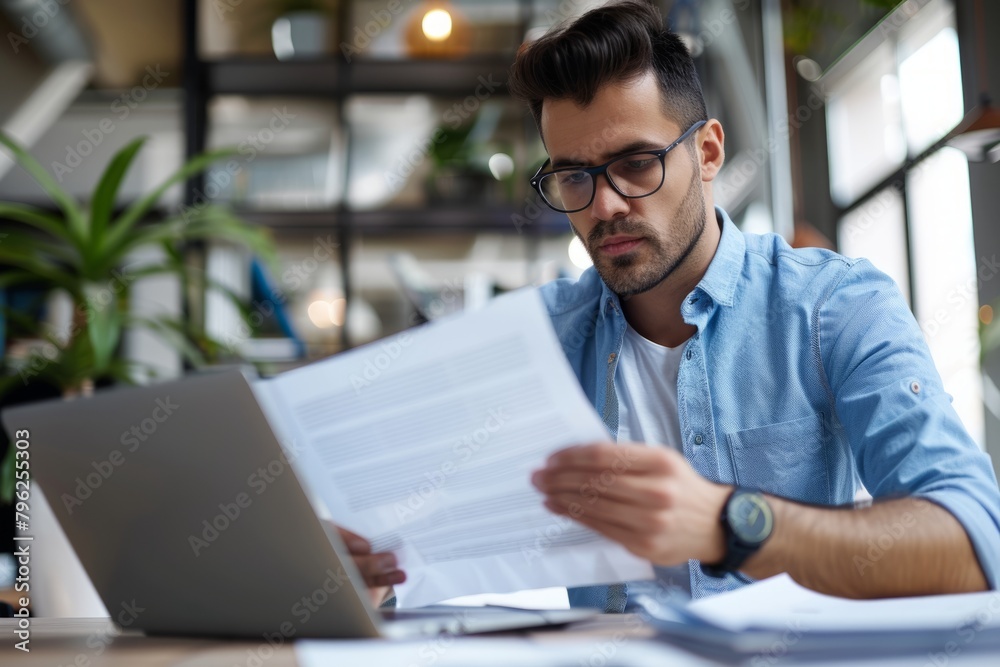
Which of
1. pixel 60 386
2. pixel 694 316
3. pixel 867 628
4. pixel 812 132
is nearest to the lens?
pixel 867 628

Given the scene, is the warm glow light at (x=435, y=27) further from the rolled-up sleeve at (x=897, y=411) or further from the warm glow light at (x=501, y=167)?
the rolled-up sleeve at (x=897, y=411)

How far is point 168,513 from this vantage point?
762mm

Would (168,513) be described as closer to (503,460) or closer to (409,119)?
(503,460)

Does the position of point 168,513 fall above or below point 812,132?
below

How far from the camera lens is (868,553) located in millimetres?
735

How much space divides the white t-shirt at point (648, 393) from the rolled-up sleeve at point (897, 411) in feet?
0.67

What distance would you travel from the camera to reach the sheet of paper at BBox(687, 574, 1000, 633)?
0.57 meters

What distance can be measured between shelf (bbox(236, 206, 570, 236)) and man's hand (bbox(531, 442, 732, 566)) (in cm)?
326

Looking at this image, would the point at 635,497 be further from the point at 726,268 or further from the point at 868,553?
the point at 726,268

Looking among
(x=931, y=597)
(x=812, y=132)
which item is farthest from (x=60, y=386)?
(x=812, y=132)

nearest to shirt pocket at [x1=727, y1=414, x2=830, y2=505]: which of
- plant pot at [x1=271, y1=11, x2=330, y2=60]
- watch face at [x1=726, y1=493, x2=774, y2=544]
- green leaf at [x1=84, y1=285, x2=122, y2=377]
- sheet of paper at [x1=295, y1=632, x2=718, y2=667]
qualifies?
watch face at [x1=726, y1=493, x2=774, y2=544]

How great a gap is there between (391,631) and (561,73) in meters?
0.83

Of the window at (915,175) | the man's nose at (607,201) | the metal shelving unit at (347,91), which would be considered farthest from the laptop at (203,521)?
the metal shelving unit at (347,91)

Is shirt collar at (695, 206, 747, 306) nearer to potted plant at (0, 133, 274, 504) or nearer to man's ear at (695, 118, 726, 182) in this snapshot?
man's ear at (695, 118, 726, 182)
